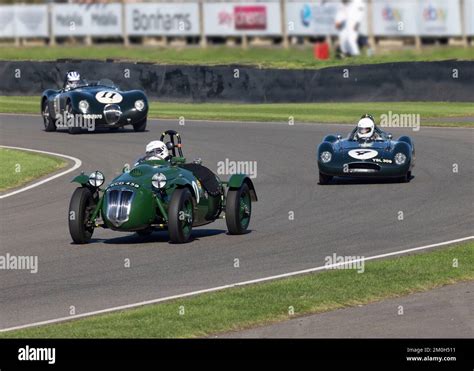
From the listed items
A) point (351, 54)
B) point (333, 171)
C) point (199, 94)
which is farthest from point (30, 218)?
point (351, 54)

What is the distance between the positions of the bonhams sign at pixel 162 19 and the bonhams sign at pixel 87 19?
620mm

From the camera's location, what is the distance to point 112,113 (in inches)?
1168

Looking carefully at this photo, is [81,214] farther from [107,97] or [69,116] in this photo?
[69,116]

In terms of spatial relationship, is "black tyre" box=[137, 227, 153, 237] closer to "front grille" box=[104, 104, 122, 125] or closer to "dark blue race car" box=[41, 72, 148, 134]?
"dark blue race car" box=[41, 72, 148, 134]

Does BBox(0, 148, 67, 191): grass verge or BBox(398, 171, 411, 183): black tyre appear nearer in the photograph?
BBox(398, 171, 411, 183): black tyre

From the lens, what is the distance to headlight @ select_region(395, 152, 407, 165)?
2109cm

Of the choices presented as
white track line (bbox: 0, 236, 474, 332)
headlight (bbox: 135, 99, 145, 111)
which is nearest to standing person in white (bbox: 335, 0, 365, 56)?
headlight (bbox: 135, 99, 145, 111)

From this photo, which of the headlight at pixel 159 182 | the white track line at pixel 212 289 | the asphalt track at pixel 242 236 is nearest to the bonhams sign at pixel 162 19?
the asphalt track at pixel 242 236

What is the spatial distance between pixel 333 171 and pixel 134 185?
6287 mm

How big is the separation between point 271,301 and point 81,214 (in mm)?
3983

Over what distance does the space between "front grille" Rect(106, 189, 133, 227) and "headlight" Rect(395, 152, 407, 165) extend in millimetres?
6773

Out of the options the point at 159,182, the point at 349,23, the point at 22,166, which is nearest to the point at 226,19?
the point at 349,23

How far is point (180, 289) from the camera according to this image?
13180 mm
